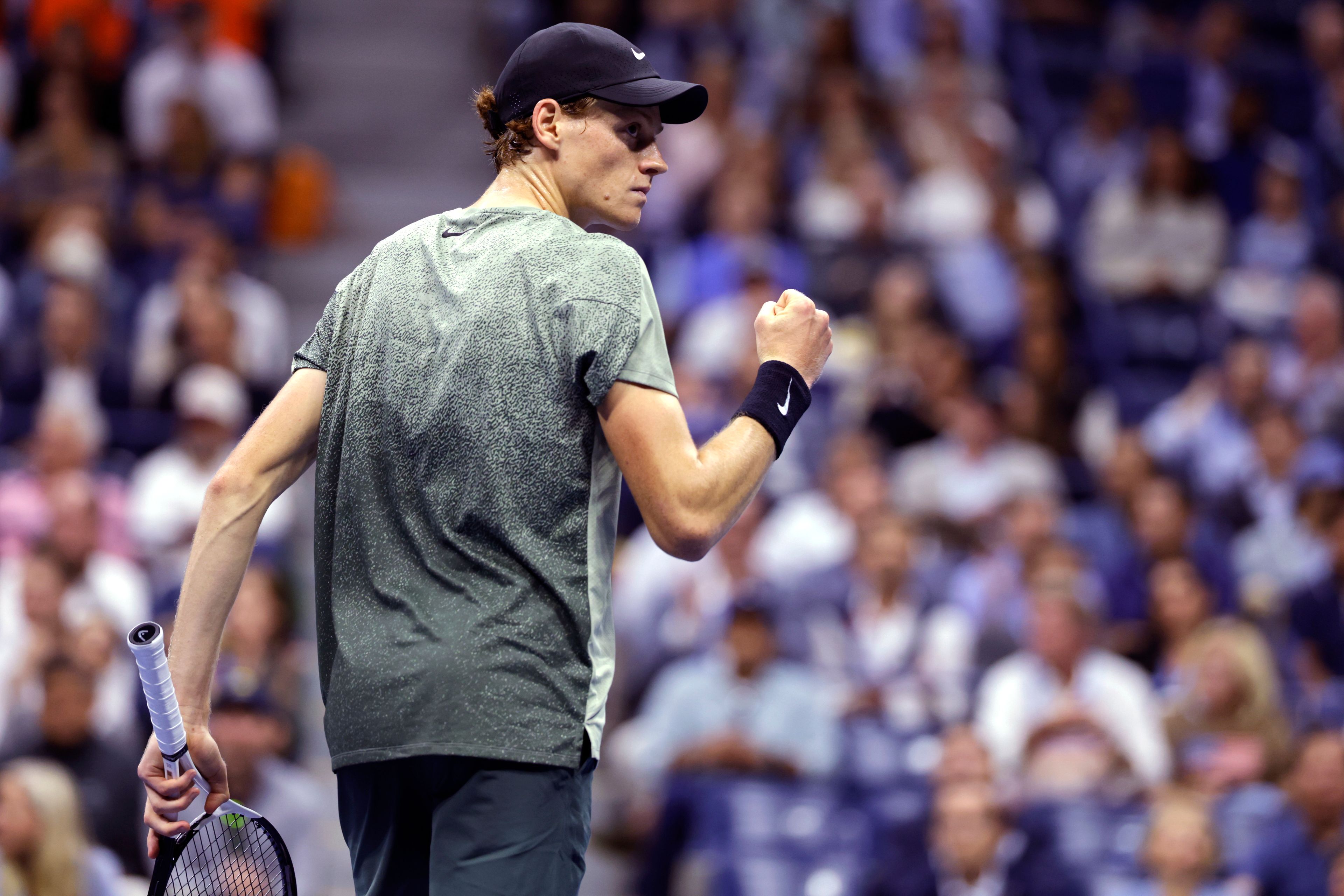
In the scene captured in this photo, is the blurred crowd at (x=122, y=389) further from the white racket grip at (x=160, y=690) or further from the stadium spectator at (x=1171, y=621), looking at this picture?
the stadium spectator at (x=1171, y=621)

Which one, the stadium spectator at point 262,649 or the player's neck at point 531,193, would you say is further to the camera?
the stadium spectator at point 262,649

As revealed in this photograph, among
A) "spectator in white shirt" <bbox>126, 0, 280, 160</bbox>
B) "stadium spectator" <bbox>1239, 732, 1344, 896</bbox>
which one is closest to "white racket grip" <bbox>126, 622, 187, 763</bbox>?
"stadium spectator" <bbox>1239, 732, 1344, 896</bbox>

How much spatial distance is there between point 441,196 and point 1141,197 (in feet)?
14.1

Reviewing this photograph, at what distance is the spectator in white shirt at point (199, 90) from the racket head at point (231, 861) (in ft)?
25.3

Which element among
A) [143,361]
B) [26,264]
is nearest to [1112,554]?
[143,361]

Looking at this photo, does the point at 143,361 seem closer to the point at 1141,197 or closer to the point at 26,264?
the point at 26,264

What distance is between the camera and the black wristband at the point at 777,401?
229cm

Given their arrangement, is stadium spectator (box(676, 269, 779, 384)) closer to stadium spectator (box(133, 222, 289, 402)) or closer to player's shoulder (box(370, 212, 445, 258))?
stadium spectator (box(133, 222, 289, 402))

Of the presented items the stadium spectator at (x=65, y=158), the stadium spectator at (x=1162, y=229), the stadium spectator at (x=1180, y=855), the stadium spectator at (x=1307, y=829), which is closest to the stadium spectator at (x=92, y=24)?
→ the stadium spectator at (x=65, y=158)

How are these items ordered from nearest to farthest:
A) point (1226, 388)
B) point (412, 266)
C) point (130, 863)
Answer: point (412, 266) → point (130, 863) → point (1226, 388)

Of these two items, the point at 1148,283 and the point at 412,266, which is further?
the point at 1148,283

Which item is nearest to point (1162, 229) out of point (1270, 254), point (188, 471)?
point (1270, 254)

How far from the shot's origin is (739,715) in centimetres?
687

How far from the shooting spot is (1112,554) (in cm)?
850
